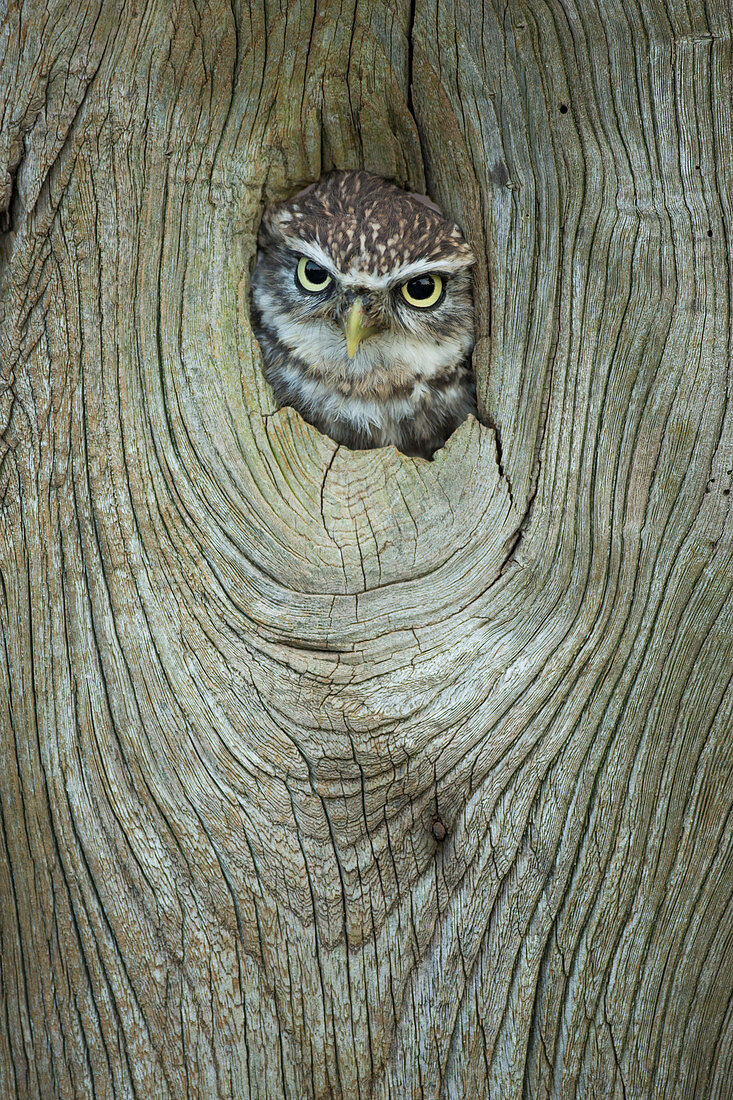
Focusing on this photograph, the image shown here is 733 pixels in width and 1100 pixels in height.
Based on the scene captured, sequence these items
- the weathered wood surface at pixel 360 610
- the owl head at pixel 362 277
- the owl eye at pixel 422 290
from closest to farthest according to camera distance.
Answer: the weathered wood surface at pixel 360 610 < the owl head at pixel 362 277 < the owl eye at pixel 422 290

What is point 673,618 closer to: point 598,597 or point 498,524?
point 598,597

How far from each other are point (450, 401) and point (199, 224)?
1.13 m

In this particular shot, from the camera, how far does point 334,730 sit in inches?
85.1

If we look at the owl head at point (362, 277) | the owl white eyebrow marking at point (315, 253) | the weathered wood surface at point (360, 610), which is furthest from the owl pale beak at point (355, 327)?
the weathered wood surface at point (360, 610)

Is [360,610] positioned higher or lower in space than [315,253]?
lower

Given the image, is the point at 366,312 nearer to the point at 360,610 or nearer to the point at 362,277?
the point at 362,277

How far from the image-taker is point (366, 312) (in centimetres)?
289

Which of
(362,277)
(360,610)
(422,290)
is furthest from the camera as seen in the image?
(422,290)

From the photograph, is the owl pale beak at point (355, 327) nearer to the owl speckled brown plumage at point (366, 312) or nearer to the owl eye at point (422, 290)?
the owl speckled brown plumage at point (366, 312)

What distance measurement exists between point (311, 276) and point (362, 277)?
254 mm

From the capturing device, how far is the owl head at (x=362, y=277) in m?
2.81

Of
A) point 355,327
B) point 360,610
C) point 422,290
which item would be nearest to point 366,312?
point 355,327

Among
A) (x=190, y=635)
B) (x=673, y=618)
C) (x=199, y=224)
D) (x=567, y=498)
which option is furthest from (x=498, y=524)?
(x=199, y=224)

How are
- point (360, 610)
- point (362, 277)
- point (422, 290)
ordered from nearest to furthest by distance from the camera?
point (360, 610), point (362, 277), point (422, 290)
